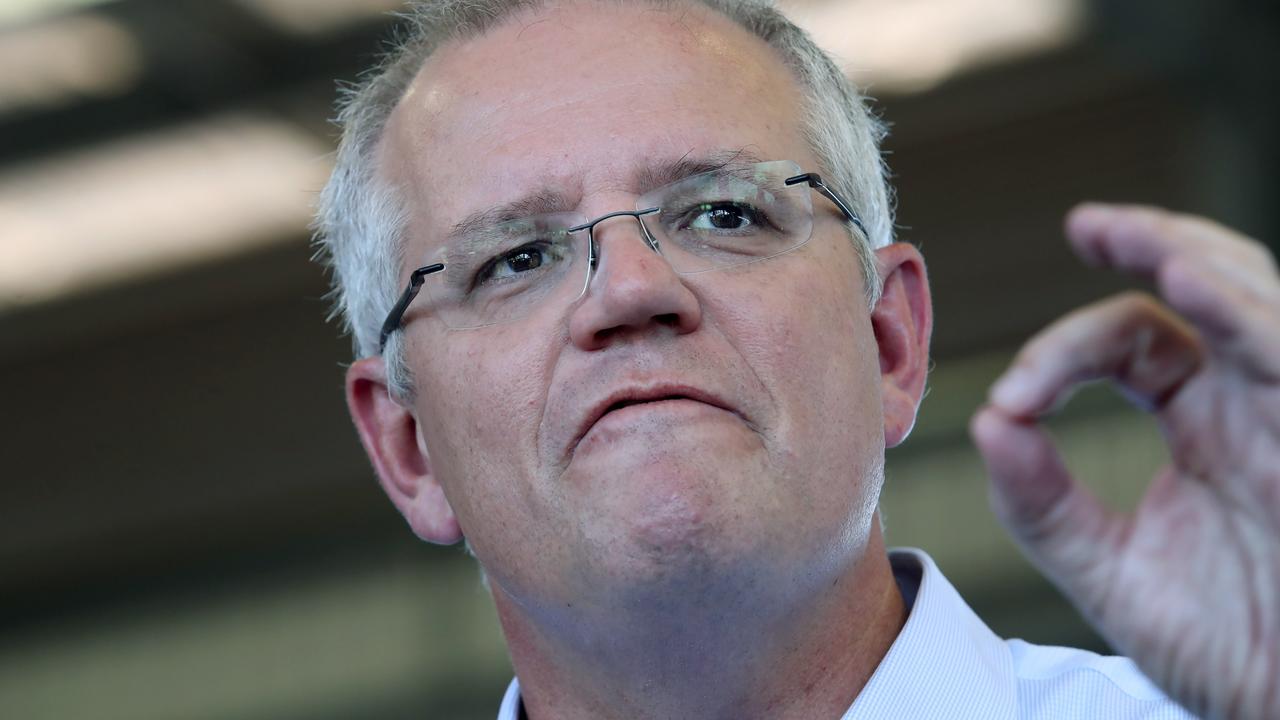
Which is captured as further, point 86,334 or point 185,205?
point 86,334

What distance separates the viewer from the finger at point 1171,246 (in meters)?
1.38

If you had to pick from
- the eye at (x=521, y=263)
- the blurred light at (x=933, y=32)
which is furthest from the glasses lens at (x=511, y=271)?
the blurred light at (x=933, y=32)

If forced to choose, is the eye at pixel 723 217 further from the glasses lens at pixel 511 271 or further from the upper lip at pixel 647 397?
the upper lip at pixel 647 397

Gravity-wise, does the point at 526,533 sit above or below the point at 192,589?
above

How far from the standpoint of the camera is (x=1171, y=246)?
1.38 meters

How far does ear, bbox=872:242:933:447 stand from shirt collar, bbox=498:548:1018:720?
27cm

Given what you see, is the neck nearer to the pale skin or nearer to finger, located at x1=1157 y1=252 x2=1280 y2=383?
the pale skin

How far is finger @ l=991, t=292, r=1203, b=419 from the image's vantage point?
1493 millimetres

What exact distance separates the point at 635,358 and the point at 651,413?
0.09 m

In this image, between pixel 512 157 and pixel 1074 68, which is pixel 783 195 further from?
pixel 1074 68

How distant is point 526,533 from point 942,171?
27.7 ft

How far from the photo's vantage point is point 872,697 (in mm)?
2172

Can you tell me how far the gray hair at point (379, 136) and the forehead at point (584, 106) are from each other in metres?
0.05

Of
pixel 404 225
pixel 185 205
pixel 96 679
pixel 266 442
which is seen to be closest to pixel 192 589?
pixel 96 679
